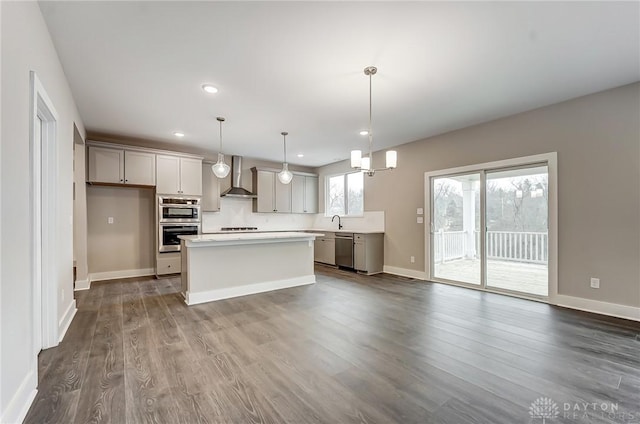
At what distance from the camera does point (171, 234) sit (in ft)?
17.8

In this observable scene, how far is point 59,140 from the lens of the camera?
2.75 metres

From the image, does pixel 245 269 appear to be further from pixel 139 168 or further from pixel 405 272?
pixel 405 272

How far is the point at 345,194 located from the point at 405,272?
2.54m

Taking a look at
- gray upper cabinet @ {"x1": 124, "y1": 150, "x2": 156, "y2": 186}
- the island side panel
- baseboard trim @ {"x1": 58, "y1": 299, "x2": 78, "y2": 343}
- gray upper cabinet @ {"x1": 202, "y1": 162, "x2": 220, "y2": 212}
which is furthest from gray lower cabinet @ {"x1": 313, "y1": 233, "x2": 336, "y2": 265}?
baseboard trim @ {"x1": 58, "y1": 299, "x2": 78, "y2": 343}

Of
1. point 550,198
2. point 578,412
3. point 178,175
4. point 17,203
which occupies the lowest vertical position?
point 578,412

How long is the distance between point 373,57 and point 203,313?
3.34m

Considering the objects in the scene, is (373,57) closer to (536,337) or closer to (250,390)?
(250,390)

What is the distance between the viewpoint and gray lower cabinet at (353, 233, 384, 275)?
5758mm

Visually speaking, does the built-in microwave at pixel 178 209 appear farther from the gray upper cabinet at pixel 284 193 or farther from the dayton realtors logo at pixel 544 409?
the dayton realtors logo at pixel 544 409

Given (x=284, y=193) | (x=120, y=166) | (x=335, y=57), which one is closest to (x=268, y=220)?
(x=284, y=193)

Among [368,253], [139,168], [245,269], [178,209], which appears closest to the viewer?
[245,269]

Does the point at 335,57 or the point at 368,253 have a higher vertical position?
the point at 335,57

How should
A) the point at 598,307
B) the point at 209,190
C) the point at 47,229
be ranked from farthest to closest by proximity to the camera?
1. the point at 209,190
2. the point at 598,307
3. the point at 47,229

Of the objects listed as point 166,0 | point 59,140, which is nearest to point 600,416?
point 166,0
